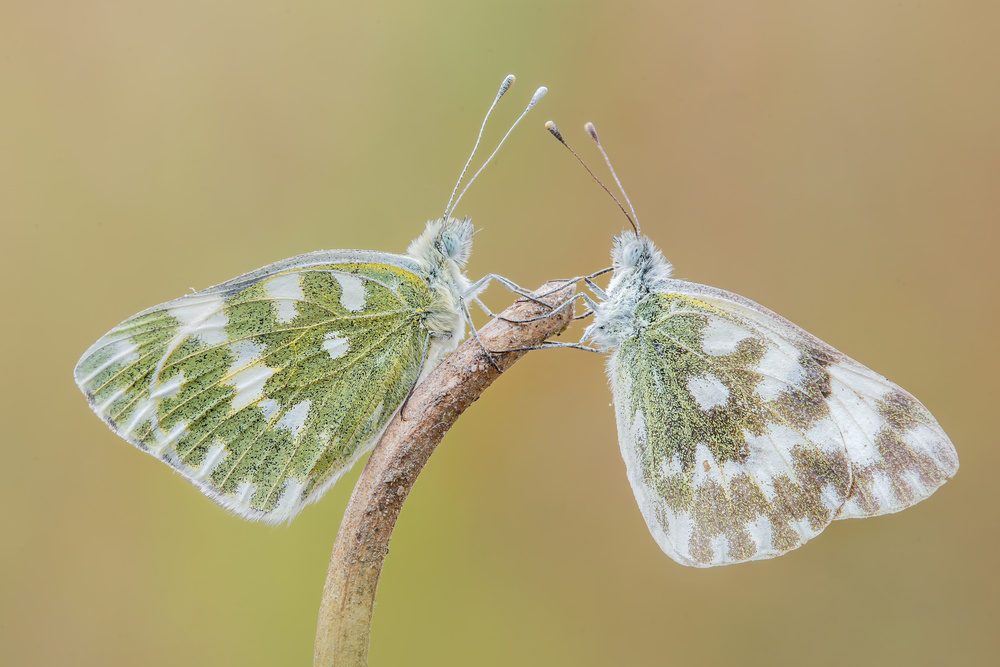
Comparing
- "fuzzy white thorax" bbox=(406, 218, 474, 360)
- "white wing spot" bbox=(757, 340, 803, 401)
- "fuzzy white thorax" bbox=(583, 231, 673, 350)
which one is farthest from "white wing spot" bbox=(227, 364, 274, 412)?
"white wing spot" bbox=(757, 340, 803, 401)

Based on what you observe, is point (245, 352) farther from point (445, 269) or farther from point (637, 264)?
point (637, 264)

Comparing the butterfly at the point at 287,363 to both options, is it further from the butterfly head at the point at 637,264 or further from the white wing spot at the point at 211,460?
the butterfly head at the point at 637,264

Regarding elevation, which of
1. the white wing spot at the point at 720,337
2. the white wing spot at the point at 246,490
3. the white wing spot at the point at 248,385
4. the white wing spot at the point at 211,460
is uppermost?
the white wing spot at the point at 720,337

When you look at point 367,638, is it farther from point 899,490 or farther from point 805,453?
point 899,490

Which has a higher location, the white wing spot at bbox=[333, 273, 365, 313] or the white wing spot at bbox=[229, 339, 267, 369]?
the white wing spot at bbox=[333, 273, 365, 313]

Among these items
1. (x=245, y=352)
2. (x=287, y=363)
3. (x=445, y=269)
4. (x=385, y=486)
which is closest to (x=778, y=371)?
(x=445, y=269)

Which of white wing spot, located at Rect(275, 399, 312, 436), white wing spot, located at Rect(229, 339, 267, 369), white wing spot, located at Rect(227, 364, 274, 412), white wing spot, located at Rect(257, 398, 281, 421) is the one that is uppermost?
white wing spot, located at Rect(229, 339, 267, 369)

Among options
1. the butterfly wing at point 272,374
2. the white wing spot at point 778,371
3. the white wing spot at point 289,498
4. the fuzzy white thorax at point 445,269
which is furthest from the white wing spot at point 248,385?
the white wing spot at point 778,371

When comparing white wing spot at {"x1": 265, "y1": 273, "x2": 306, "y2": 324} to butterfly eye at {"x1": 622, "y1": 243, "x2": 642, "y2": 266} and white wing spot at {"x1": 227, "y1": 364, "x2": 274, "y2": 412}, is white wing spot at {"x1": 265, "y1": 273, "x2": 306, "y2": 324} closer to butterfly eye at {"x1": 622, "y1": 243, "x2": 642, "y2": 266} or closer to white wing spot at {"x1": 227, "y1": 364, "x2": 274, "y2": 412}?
white wing spot at {"x1": 227, "y1": 364, "x2": 274, "y2": 412}
